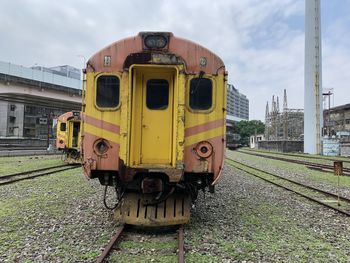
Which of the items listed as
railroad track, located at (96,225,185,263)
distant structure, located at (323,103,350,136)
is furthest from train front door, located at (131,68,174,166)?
distant structure, located at (323,103,350,136)

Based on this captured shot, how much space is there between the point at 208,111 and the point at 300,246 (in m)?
2.75

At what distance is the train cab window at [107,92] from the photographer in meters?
6.57

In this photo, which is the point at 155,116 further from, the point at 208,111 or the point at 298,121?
the point at 298,121

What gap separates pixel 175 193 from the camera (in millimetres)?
6750

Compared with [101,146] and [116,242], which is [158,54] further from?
[116,242]

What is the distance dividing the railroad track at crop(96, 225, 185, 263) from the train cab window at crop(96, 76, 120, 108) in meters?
2.25

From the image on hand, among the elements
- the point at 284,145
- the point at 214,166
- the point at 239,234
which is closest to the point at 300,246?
the point at 239,234

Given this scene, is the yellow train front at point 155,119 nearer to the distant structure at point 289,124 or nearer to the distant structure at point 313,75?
the distant structure at point 313,75

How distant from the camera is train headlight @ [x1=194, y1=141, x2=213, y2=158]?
6459 mm

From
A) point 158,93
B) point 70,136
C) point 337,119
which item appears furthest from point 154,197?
point 337,119

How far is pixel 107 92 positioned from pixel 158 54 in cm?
117

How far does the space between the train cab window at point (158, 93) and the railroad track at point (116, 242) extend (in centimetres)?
227

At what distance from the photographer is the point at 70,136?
21.5 m

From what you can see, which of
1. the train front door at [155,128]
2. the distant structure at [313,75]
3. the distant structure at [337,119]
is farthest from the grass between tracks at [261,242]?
the distant structure at [337,119]
